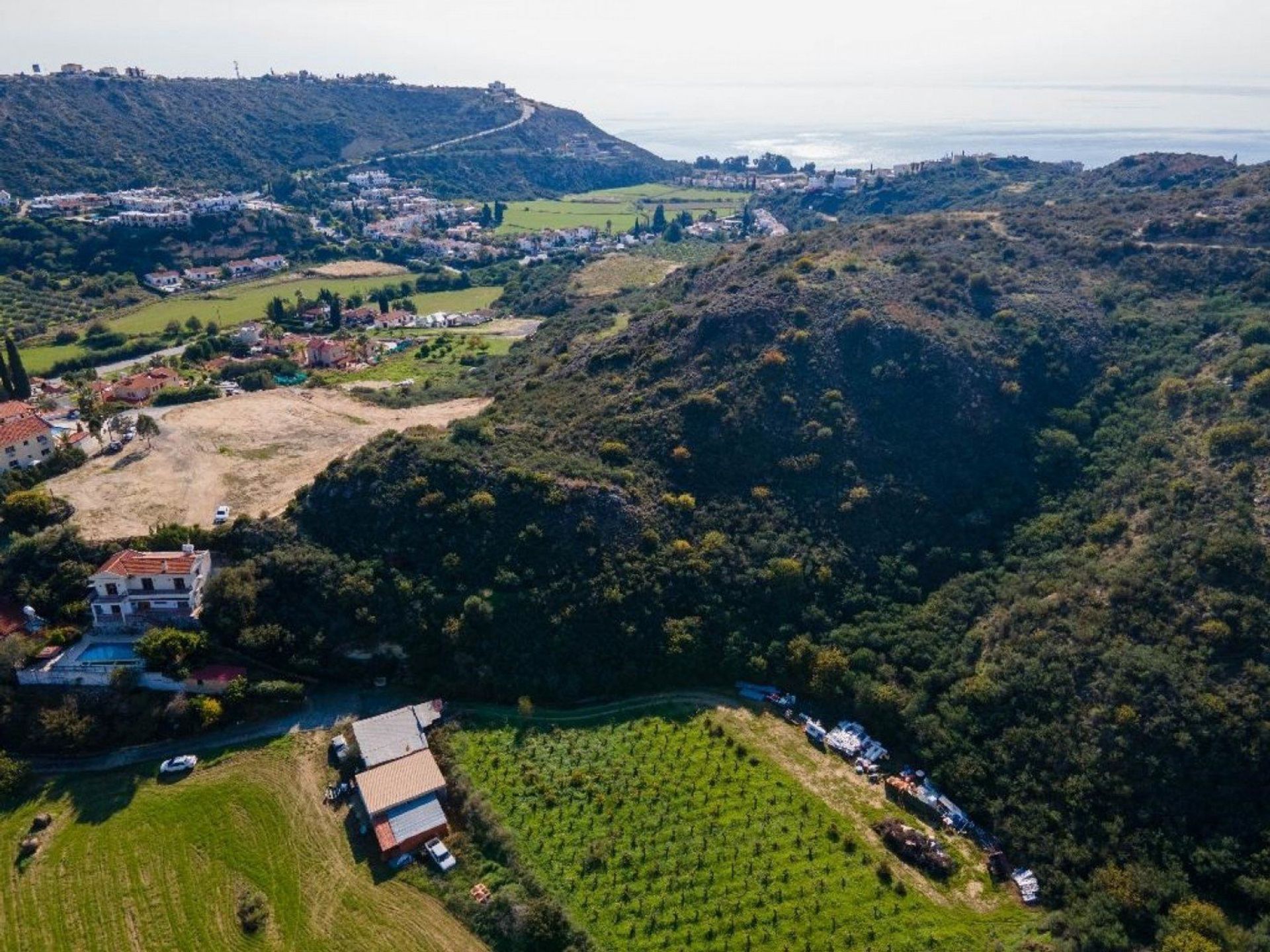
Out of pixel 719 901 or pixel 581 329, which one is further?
pixel 581 329

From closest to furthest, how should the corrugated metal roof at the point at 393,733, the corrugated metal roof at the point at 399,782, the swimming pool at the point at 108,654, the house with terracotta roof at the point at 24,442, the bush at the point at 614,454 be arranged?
1. the corrugated metal roof at the point at 399,782
2. the corrugated metal roof at the point at 393,733
3. the swimming pool at the point at 108,654
4. the bush at the point at 614,454
5. the house with terracotta roof at the point at 24,442

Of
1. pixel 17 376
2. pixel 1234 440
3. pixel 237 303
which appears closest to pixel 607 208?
pixel 237 303

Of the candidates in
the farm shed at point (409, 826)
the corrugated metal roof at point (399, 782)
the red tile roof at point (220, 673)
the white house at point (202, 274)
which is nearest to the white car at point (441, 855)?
the farm shed at point (409, 826)

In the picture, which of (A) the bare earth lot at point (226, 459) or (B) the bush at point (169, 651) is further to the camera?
(A) the bare earth lot at point (226, 459)

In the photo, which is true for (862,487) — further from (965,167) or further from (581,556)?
(965,167)

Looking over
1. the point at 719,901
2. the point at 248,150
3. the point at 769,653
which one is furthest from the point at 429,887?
the point at 248,150

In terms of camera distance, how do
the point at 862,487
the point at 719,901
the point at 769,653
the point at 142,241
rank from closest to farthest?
the point at 719,901 → the point at 769,653 → the point at 862,487 → the point at 142,241

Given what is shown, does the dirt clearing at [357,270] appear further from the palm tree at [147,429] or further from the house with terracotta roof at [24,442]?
the house with terracotta roof at [24,442]
